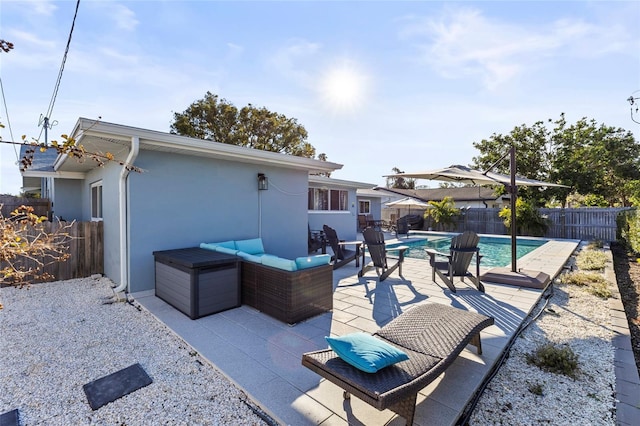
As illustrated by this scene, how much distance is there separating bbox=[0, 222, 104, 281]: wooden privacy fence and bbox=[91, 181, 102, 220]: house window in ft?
2.75

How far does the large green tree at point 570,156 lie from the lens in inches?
703

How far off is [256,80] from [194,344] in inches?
307

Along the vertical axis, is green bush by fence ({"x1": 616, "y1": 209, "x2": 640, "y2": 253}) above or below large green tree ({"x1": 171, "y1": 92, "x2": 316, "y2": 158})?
below

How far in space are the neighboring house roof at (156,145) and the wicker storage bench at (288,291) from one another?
2390 mm

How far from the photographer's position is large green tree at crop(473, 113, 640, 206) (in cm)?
1786

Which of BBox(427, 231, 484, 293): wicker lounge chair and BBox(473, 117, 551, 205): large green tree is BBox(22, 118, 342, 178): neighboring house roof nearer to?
BBox(427, 231, 484, 293): wicker lounge chair

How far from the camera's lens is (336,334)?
12.3ft

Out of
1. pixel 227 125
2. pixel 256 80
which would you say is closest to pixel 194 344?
pixel 256 80

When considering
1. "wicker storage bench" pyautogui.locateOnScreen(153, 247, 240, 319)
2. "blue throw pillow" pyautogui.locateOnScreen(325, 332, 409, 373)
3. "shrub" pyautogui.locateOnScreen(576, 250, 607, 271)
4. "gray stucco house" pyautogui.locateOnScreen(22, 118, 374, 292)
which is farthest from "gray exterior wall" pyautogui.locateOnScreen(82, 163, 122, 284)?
"shrub" pyautogui.locateOnScreen(576, 250, 607, 271)

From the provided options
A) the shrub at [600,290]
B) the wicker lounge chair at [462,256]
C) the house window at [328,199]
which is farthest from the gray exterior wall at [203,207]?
the shrub at [600,290]

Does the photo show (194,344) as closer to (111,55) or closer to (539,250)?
(111,55)

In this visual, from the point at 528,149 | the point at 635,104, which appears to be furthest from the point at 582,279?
the point at 528,149

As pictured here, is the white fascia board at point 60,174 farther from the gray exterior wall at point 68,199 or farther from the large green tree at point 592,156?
the large green tree at point 592,156

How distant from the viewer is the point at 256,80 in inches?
357
